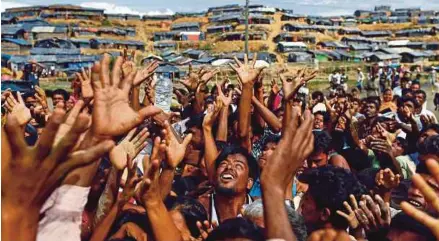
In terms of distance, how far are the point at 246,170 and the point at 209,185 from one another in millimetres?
404

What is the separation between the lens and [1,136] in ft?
6.84

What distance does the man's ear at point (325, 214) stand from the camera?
9.98 ft

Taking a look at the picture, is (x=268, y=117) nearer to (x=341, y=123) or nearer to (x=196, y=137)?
(x=196, y=137)

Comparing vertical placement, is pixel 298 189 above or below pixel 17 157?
below

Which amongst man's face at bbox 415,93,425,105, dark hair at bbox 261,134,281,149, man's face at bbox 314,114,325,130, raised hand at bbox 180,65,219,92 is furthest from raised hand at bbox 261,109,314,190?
man's face at bbox 415,93,425,105

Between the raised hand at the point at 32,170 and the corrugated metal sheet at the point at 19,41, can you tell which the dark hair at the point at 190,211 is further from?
the corrugated metal sheet at the point at 19,41

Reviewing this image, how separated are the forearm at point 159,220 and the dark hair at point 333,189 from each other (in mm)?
712

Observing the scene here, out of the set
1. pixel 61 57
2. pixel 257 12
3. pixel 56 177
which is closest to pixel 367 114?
pixel 56 177

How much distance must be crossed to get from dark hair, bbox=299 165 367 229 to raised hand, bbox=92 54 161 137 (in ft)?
2.99

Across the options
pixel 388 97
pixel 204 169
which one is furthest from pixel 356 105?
pixel 204 169

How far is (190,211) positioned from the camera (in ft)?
11.3

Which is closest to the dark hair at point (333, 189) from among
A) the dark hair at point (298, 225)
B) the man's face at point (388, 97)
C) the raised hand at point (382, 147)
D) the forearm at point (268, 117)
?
the dark hair at point (298, 225)

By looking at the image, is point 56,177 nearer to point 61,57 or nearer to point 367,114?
point 367,114

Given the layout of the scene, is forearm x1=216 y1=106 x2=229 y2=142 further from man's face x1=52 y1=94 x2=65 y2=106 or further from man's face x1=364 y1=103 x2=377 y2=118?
man's face x1=364 y1=103 x2=377 y2=118
